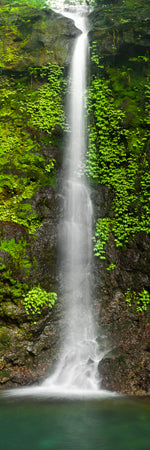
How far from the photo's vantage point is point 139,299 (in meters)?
6.82

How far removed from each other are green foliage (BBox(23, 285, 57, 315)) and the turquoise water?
1817mm

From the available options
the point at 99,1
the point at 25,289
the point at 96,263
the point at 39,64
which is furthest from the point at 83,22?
the point at 25,289

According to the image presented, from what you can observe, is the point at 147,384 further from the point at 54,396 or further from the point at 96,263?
the point at 96,263

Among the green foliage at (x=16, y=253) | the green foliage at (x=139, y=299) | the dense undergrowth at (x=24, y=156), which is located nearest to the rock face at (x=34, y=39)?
the dense undergrowth at (x=24, y=156)

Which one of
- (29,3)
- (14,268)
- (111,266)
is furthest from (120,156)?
(29,3)

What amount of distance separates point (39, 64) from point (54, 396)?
8603mm

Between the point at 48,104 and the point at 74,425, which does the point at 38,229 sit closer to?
the point at 48,104

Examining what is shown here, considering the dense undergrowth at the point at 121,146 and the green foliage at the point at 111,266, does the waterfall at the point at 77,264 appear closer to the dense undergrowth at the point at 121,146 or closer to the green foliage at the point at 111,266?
the dense undergrowth at the point at 121,146

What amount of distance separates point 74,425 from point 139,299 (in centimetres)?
329

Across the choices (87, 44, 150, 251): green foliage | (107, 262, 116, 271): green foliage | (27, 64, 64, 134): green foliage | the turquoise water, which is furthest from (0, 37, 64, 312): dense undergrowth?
the turquoise water

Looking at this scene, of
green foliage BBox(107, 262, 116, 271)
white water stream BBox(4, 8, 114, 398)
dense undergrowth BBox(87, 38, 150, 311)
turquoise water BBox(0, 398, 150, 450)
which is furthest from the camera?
dense undergrowth BBox(87, 38, 150, 311)

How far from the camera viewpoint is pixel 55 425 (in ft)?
12.8

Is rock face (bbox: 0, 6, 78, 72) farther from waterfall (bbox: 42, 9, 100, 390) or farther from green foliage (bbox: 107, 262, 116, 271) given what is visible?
green foliage (bbox: 107, 262, 116, 271)

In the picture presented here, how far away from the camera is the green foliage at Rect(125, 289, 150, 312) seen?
22.1 ft
